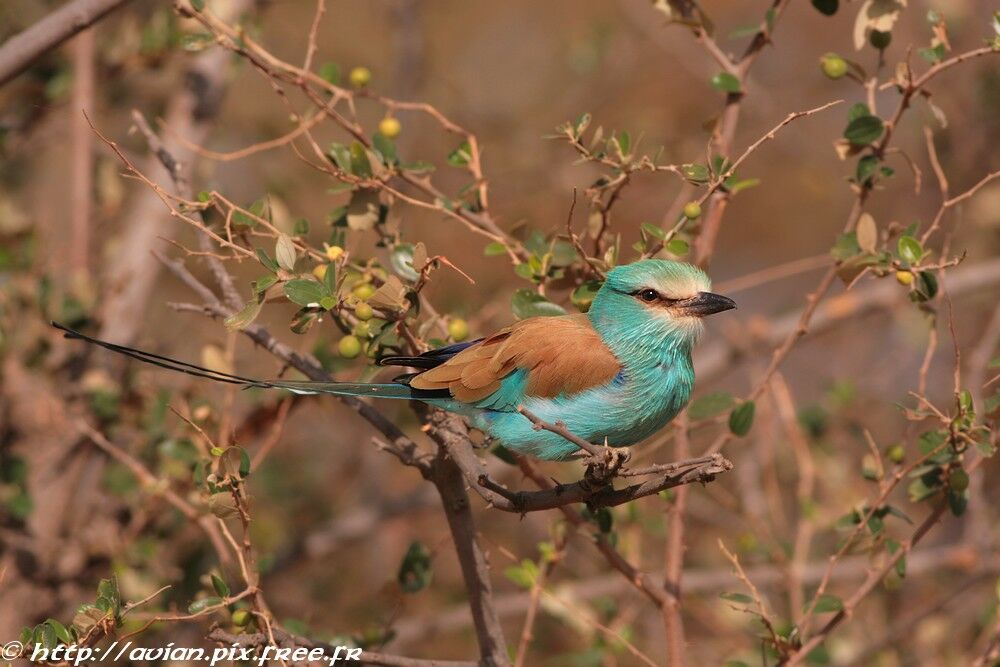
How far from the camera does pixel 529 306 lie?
2762 mm

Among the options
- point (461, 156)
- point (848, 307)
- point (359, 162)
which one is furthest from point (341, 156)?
point (848, 307)

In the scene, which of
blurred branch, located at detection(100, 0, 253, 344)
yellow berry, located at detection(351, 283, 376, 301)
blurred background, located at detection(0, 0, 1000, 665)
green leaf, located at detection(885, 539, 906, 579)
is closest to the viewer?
yellow berry, located at detection(351, 283, 376, 301)

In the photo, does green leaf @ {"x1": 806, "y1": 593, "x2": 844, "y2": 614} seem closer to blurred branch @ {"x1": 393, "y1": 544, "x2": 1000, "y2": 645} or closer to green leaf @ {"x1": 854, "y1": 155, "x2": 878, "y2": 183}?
green leaf @ {"x1": 854, "y1": 155, "x2": 878, "y2": 183}

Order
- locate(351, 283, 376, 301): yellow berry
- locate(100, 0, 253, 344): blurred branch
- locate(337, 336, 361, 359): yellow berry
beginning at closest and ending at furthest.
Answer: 1. locate(351, 283, 376, 301): yellow berry
2. locate(337, 336, 361, 359): yellow berry
3. locate(100, 0, 253, 344): blurred branch

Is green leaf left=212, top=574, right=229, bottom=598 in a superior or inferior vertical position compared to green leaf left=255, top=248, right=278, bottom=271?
inferior

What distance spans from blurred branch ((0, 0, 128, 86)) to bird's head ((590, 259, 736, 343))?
1417 mm

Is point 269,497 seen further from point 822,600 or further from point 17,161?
point 822,600

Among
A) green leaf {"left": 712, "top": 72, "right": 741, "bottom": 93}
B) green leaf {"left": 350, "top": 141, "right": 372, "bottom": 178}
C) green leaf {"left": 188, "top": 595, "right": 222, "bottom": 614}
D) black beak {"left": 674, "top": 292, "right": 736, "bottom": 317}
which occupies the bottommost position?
green leaf {"left": 188, "top": 595, "right": 222, "bottom": 614}

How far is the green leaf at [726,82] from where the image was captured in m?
2.82

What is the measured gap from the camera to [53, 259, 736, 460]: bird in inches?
104

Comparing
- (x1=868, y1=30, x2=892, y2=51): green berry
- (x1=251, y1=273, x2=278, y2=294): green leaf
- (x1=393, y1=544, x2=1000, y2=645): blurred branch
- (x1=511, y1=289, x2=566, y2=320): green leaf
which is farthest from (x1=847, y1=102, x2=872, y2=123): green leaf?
(x1=393, y1=544, x2=1000, y2=645): blurred branch

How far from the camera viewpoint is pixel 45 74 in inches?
161

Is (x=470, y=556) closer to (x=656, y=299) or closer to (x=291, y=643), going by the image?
(x=291, y=643)

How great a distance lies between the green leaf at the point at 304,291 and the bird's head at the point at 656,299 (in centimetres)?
72
